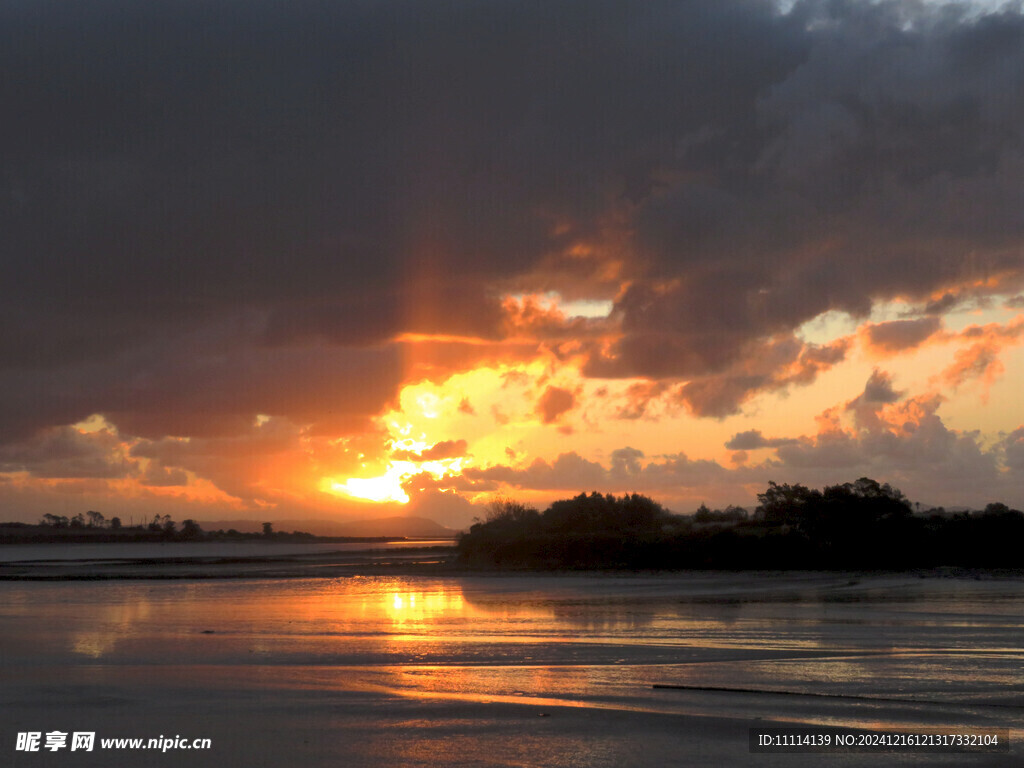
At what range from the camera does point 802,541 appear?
204 ft

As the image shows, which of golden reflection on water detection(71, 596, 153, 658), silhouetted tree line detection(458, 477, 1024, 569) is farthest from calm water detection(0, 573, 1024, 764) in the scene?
silhouetted tree line detection(458, 477, 1024, 569)

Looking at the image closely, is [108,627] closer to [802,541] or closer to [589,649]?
[589,649]

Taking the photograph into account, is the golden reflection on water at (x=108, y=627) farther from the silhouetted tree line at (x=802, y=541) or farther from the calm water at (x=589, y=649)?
the silhouetted tree line at (x=802, y=541)

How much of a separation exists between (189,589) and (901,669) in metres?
36.1

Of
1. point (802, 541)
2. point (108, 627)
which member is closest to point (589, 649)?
point (108, 627)

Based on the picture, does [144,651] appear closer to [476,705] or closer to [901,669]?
[476,705]

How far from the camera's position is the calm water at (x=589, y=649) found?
14039 mm

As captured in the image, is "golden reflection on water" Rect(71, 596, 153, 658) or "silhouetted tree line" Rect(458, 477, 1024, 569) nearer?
"golden reflection on water" Rect(71, 596, 153, 658)

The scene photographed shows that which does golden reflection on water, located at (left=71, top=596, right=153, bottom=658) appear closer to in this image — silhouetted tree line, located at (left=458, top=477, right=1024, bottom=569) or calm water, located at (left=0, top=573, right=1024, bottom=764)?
calm water, located at (left=0, top=573, right=1024, bottom=764)

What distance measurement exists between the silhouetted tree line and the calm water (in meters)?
23.6

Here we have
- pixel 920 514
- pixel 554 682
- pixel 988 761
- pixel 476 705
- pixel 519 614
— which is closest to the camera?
pixel 988 761

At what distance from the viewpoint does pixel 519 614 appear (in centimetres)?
2856

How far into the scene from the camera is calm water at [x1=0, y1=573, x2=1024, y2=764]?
1404cm

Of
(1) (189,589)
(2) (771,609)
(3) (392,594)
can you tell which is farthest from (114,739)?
(1) (189,589)
